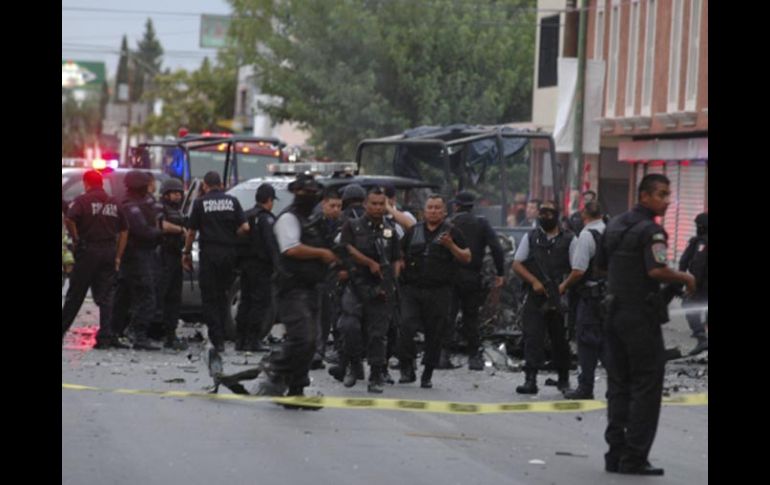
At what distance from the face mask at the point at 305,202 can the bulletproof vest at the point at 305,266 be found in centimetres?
16

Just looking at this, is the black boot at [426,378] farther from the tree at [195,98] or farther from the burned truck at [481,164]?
the tree at [195,98]

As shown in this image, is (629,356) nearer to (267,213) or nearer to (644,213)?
(644,213)

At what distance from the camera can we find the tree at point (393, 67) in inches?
1869

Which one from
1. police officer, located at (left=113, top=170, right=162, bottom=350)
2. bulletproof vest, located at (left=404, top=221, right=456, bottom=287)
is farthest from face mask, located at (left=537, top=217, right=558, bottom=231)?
police officer, located at (left=113, top=170, right=162, bottom=350)

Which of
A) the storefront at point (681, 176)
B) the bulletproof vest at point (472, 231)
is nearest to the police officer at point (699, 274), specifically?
the bulletproof vest at point (472, 231)

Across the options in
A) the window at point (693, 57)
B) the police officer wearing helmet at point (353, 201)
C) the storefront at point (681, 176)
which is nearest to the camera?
the police officer wearing helmet at point (353, 201)

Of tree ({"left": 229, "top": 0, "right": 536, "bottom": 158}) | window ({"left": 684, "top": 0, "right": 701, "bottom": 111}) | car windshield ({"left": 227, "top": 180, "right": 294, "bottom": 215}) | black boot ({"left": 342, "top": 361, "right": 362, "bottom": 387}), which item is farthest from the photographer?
tree ({"left": 229, "top": 0, "right": 536, "bottom": 158})

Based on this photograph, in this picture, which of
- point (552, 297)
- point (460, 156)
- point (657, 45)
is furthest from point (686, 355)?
point (657, 45)

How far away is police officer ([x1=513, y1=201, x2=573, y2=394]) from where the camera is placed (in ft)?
48.7

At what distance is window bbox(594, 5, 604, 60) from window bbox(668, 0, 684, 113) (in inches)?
216

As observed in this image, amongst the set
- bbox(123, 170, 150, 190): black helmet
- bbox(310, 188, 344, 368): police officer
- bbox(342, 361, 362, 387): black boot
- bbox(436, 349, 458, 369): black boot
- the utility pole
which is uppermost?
the utility pole

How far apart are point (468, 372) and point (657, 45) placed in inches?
942

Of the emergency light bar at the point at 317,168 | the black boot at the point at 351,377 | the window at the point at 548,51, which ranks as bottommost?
the black boot at the point at 351,377

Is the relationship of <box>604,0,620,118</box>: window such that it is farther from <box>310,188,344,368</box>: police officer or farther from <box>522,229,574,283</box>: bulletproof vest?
<box>522,229,574,283</box>: bulletproof vest
